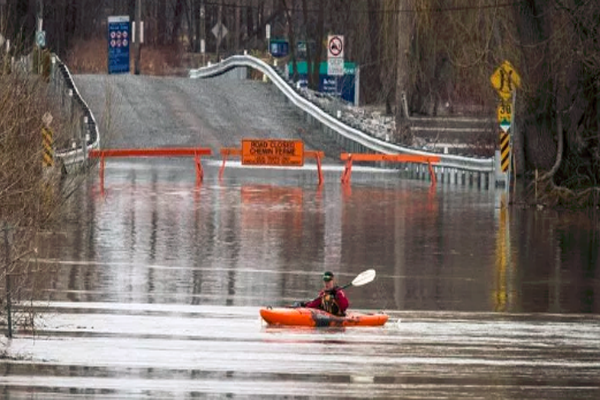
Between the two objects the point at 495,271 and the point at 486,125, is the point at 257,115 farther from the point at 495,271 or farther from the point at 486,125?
the point at 495,271

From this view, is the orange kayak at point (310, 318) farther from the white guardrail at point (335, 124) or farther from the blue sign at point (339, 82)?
the blue sign at point (339, 82)

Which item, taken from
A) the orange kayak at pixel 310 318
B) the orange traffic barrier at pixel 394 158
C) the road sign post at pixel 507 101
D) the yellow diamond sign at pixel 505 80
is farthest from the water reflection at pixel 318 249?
the orange traffic barrier at pixel 394 158

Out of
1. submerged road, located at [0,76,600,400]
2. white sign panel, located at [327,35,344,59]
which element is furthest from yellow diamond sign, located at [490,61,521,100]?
white sign panel, located at [327,35,344,59]

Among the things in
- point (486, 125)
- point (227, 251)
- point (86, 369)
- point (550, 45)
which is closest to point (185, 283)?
point (227, 251)

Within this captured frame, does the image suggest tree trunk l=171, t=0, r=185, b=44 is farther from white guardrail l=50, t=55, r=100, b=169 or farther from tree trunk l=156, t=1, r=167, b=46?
white guardrail l=50, t=55, r=100, b=169

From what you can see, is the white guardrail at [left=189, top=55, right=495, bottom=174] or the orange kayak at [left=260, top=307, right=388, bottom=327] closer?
the orange kayak at [left=260, top=307, right=388, bottom=327]

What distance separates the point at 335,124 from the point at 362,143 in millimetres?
4368

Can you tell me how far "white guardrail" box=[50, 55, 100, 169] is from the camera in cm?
4708

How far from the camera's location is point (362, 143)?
60.8m

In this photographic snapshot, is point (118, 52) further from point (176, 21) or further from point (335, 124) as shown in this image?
point (176, 21)

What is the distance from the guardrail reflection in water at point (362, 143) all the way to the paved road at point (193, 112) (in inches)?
21.8

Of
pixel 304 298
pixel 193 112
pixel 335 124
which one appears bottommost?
pixel 304 298

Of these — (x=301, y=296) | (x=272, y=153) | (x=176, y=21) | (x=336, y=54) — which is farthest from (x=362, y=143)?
(x=176, y=21)

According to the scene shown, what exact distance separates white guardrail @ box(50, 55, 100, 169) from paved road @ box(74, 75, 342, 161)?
960 millimetres
